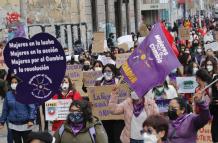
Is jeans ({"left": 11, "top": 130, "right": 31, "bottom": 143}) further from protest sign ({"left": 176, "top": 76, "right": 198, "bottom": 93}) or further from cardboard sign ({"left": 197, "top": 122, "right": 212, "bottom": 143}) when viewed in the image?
protest sign ({"left": 176, "top": 76, "right": 198, "bottom": 93})

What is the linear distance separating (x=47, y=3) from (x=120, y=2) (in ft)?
44.4

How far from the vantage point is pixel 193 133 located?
7.05 metres

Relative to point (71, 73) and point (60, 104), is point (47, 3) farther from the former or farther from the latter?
point (60, 104)

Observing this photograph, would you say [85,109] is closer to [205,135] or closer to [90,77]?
[205,135]

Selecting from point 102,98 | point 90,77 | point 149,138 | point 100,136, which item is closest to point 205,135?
point 102,98

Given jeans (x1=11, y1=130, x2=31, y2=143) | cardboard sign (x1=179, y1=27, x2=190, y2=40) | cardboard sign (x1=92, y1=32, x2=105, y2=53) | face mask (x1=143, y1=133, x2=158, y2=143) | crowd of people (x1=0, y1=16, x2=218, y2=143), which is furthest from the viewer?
cardboard sign (x1=179, y1=27, x2=190, y2=40)

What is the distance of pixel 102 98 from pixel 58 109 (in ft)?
2.59

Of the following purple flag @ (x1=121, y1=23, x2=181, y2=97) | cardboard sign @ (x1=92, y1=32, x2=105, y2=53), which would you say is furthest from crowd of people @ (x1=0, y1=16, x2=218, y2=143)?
cardboard sign @ (x1=92, y1=32, x2=105, y2=53)

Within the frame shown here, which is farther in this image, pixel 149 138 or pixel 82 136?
pixel 82 136

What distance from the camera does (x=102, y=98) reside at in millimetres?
11000

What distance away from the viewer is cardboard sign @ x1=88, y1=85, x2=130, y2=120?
1090 centimetres

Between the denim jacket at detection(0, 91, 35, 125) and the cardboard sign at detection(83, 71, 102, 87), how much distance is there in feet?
14.0

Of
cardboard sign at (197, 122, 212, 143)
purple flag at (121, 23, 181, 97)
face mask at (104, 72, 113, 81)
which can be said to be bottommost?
cardboard sign at (197, 122, 212, 143)

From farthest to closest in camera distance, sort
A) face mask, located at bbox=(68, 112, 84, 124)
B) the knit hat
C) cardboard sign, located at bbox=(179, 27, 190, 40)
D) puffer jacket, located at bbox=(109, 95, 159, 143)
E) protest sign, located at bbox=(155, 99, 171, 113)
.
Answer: cardboard sign, located at bbox=(179, 27, 190, 40) → protest sign, located at bbox=(155, 99, 171, 113) → puffer jacket, located at bbox=(109, 95, 159, 143) → face mask, located at bbox=(68, 112, 84, 124) → the knit hat
